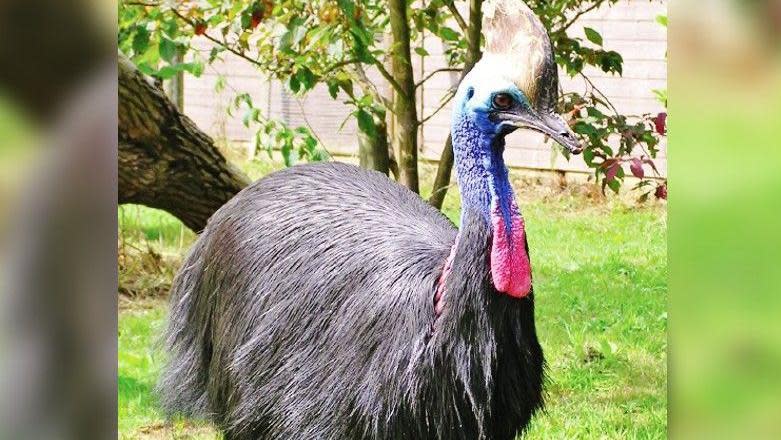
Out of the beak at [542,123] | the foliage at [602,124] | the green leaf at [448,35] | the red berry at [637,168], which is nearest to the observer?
the beak at [542,123]

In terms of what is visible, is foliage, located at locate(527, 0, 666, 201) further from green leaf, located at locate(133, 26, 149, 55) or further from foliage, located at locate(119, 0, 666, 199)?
green leaf, located at locate(133, 26, 149, 55)

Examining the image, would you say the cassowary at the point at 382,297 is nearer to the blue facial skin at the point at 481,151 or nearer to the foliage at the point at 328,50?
the blue facial skin at the point at 481,151

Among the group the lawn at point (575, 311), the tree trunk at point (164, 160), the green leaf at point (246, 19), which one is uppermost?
the green leaf at point (246, 19)

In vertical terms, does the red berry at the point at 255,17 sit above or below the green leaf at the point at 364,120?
above

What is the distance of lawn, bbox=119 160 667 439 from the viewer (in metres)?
3.59

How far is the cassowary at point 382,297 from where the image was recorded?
2.20m

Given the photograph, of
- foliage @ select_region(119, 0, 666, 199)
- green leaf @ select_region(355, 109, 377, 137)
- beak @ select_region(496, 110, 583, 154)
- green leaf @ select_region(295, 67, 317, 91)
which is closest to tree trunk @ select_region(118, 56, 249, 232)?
foliage @ select_region(119, 0, 666, 199)
